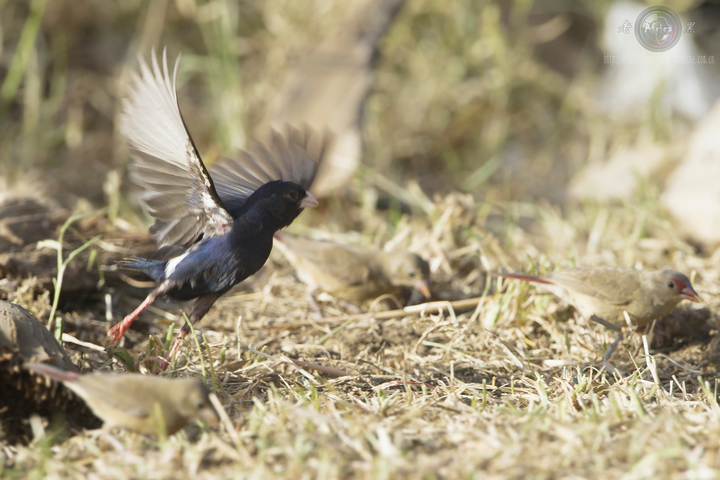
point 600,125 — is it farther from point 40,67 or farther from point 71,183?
point 40,67

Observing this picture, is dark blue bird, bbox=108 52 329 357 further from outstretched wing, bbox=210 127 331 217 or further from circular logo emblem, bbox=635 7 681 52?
→ circular logo emblem, bbox=635 7 681 52

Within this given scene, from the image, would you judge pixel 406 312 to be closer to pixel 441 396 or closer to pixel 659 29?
pixel 441 396

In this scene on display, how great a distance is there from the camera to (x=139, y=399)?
229 centimetres

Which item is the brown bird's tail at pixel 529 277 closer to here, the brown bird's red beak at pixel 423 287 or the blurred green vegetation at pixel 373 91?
the brown bird's red beak at pixel 423 287

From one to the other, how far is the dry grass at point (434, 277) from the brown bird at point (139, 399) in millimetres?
83

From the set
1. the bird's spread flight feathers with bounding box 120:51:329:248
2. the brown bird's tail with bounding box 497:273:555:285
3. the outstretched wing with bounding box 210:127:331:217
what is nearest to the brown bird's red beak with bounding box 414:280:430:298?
the brown bird's tail with bounding box 497:273:555:285

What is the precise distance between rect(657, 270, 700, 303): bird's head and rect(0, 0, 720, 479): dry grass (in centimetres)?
32

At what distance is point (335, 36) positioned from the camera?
21.6 ft

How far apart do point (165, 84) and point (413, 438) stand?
6.11ft

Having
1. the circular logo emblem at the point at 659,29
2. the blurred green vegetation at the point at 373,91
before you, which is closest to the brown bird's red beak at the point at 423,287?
the blurred green vegetation at the point at 373,91

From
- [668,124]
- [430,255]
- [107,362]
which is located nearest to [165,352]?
[107,362]

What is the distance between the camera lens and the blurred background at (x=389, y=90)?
6.33 m

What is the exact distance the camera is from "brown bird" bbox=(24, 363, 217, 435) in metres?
2.27

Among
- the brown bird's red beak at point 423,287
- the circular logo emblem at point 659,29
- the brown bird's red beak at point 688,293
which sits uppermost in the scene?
the circular logo emblem at point 659,29
